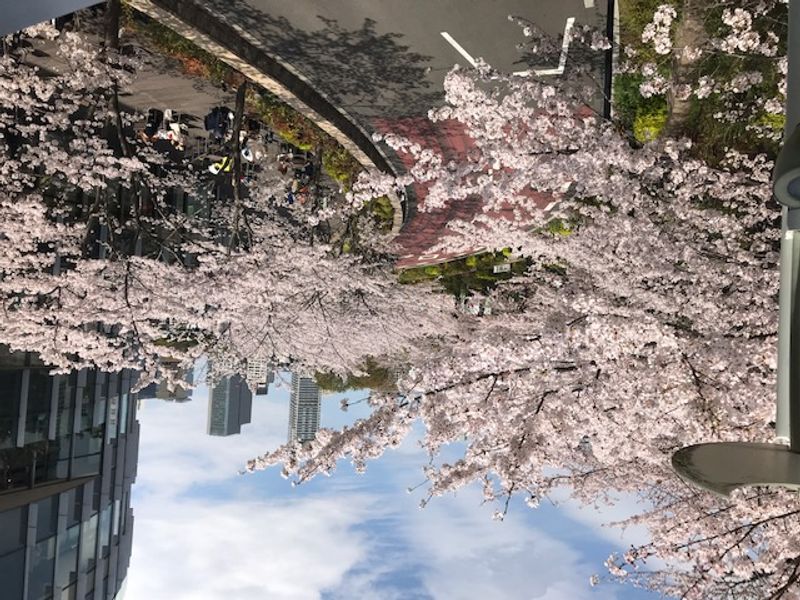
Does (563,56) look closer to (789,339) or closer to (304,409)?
(789,339)

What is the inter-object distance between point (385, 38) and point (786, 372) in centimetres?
1216

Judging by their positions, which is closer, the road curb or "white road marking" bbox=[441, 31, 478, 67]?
the road curb

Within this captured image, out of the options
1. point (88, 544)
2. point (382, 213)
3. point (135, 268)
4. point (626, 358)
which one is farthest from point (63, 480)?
point (626, 358)

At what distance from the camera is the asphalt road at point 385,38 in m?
12.0

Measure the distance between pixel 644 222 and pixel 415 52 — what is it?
6.68 meters

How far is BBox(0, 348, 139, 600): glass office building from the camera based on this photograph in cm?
1681

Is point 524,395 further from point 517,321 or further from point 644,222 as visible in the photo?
point 517,321

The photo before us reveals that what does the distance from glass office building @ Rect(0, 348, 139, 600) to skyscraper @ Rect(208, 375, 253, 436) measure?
69098 mm

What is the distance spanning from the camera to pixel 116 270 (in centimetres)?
1368

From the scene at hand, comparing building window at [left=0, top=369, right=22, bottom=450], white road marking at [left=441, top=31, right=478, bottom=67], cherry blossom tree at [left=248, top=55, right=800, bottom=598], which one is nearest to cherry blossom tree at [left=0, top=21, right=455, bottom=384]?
building window at [left=0, top=369, right=22, bottom=450]

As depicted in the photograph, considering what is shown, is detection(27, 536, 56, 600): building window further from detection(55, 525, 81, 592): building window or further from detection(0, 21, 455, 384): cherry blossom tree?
detection(0, 21, 455, 384): cherry blossom tree

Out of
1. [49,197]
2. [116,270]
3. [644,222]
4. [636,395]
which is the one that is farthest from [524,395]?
[49,197]

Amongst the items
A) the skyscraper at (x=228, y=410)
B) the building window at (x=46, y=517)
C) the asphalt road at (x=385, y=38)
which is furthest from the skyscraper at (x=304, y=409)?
the asphalt road at (x=385, y=38)

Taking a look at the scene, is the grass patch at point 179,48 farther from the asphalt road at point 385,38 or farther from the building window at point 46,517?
the building window at point 46,517
